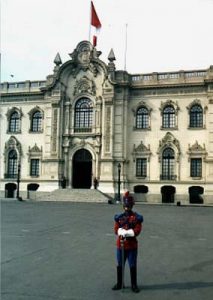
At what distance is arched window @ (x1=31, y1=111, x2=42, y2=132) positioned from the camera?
46.9 m

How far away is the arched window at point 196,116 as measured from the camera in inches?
1645

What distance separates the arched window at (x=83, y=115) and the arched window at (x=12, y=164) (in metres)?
8.16

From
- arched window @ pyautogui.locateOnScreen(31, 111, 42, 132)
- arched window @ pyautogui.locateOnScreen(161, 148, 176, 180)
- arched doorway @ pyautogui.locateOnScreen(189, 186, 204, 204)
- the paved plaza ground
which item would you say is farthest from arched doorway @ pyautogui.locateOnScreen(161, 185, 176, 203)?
the paved plaza ground

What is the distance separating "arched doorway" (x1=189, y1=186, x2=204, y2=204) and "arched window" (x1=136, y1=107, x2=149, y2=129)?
8278 mm

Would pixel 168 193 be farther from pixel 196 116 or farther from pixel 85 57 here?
pixel 85 57

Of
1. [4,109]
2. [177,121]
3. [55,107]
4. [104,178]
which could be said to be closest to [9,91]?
[4,109]

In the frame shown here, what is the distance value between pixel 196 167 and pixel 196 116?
5.23 m

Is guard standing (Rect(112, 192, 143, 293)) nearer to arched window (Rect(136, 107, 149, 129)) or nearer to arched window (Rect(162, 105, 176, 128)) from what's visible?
arched window (Rect(162, 105, 176, 128))

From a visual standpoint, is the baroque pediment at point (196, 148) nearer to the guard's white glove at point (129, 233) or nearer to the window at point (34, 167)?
the window at point (34, 167)

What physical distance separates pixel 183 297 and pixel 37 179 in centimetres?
3945

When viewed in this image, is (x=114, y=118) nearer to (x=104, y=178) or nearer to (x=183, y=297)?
(x=104, y=178)

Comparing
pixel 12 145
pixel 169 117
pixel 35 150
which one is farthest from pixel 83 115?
pixel 169 117

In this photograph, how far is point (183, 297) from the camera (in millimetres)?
7062

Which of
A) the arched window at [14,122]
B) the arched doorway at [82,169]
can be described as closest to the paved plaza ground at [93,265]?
the arched doorway at [82,169]
